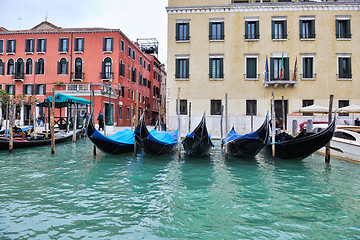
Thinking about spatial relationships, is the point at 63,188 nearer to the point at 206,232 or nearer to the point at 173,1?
the point at 206,232

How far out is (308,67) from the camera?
14.5 m

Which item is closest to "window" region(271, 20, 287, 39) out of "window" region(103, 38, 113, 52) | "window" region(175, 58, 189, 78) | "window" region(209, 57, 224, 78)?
"window" region(209, 57, 224, 78)

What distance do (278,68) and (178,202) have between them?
506 inches

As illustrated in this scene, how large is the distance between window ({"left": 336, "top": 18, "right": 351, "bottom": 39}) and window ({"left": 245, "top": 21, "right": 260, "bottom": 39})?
426cm

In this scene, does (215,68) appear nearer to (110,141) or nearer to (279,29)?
(279,29)

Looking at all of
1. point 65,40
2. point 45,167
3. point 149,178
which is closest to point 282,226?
point 149,178

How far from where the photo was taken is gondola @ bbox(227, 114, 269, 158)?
6742 millimetres

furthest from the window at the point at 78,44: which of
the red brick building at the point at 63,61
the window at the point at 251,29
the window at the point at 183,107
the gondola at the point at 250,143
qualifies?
the gondola at the point at 250,143

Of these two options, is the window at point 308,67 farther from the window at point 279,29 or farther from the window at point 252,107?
the window at point 252,107

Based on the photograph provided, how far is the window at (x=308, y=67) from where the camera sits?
571 inches

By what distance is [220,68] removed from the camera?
14.9m

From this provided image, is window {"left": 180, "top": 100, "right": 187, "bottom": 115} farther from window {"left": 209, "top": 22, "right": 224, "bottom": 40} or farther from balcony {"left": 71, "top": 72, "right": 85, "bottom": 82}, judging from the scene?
balcony {"left": 71, "top": 72, "right": 85, "bottom": 82}

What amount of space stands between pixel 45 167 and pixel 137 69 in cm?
2021

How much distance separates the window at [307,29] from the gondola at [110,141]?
11.3 meters
